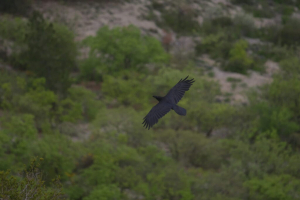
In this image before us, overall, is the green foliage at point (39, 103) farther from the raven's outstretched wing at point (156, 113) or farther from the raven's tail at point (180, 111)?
the raven's tail at point (180, 111)

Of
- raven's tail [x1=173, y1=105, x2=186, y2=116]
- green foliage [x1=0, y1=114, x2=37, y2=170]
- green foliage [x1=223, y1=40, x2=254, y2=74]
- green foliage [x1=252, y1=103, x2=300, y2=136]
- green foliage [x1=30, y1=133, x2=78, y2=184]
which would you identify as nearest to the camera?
raven's tail [x1=173, y1=105, x2=186, y2=116]

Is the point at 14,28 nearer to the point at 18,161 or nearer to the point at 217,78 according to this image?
the point at 18,161

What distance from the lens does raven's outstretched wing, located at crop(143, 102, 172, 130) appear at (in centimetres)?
1227

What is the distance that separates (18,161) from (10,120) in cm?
509

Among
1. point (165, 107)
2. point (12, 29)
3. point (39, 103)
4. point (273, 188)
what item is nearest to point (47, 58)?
point (39, 103)

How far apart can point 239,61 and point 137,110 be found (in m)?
21.3

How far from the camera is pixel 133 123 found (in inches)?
1112

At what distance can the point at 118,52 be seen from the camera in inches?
1606

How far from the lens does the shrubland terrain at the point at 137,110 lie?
2300 cm

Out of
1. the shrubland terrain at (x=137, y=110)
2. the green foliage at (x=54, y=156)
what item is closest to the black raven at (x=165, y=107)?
the shrubland terrain at (x=137, y=110)

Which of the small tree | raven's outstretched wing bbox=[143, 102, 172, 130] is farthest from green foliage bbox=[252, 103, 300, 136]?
raven's outstretched wing bbox=[143, 102, 172, 130]

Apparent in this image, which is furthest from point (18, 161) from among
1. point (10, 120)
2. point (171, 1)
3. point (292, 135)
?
point (171, 1)

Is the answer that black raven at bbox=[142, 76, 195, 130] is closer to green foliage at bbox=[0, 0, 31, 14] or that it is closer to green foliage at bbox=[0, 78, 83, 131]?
green foliage at bbox=[0, 78, 83, 131]

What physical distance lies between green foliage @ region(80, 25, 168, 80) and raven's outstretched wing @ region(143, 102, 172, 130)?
2735 cm
